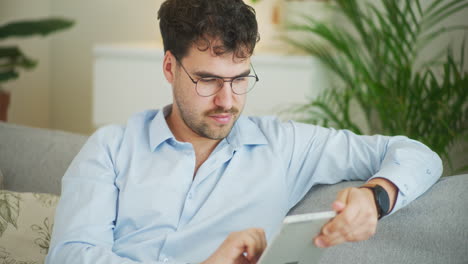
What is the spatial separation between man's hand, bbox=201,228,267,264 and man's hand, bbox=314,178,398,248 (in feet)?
0.36

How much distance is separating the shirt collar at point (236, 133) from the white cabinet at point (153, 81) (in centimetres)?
148

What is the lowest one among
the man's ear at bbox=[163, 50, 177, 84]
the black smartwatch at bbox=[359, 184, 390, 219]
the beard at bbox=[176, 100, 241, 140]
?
the black smartwatch at bbox=[359, 184, 390, 219]

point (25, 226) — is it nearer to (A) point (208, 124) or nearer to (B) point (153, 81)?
(A) point (208, 124)

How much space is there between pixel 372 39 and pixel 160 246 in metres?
1.53

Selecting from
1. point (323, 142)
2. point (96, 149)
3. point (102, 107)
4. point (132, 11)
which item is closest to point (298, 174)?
point (323, 142)

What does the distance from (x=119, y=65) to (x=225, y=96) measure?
2.14 metres

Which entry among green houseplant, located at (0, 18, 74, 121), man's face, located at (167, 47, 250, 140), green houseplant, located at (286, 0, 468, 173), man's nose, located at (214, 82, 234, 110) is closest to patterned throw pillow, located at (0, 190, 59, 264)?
man's face, located at (167, 47, 250, 140)

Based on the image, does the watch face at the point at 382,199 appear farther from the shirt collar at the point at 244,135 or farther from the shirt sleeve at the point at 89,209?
the shirt sleeve at the point at 89,209

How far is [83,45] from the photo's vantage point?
4.63m

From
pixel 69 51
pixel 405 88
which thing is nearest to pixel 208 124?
pixel 405 88

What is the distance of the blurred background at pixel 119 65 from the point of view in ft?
10.3

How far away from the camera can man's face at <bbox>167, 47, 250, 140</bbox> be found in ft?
4.97

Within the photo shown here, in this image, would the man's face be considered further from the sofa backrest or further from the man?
the sofa backrest

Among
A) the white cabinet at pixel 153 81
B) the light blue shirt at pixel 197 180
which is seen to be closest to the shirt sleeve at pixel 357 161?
the light blue shirt at pixel 197 180
